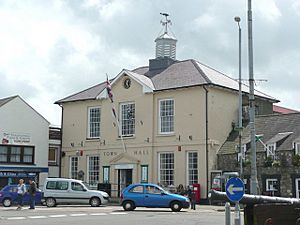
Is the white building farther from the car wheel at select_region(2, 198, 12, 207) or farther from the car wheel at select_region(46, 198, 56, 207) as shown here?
the car wheel at select_region(46, 198, 56, 207)

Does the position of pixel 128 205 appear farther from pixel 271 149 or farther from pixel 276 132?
pixel 276 132

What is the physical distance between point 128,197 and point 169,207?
216 centimetres

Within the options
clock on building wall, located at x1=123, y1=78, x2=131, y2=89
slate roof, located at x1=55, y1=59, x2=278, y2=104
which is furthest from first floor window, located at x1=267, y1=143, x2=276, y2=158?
clock on building wall, located at x1=123, y1=78, x2=131, y2=89

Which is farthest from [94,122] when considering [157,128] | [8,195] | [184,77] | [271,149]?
[271,149]

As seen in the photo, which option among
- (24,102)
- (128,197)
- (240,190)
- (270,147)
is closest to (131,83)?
(24,102)

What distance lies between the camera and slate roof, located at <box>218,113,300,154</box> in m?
35.3

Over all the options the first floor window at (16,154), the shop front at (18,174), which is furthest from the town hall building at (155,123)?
the first floor window at (16,154)

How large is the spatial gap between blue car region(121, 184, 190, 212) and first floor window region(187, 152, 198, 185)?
29.2 ft

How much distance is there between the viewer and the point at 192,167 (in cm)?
3844

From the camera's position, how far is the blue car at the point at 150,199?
95.2 feet

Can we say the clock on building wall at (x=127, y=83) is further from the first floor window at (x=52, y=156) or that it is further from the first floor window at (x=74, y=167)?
the first floor window at (x=52, y=156)

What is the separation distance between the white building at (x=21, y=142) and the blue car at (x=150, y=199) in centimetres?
1548

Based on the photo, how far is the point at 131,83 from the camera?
4197cm

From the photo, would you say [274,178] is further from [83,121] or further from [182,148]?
[83,121]
